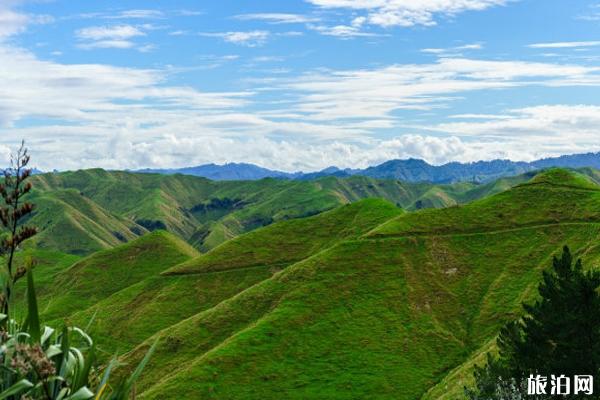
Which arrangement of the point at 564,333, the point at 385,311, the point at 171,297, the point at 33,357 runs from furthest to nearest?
the point at 171,297, the point at 385,311, the point at 564,333, the point at 33,357

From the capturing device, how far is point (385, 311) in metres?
131

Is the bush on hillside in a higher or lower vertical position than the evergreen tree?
higher

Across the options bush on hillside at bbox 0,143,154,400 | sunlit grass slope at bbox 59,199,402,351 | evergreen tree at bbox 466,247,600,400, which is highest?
bush on hillside at bbox 0,143,154,400

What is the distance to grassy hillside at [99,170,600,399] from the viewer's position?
4252 inches

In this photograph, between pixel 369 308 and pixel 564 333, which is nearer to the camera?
pixel 564 333

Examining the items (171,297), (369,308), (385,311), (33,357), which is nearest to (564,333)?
(33,357)

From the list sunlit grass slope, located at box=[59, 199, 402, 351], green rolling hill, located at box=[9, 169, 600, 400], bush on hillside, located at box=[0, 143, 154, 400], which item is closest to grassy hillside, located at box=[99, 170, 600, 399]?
green rolling hill, located at box=[9, 169, 600, 400]

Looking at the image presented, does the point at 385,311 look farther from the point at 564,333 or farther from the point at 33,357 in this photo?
the point at 33,357

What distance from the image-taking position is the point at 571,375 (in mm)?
48125

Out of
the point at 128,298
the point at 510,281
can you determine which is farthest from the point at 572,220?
the point at 128,298

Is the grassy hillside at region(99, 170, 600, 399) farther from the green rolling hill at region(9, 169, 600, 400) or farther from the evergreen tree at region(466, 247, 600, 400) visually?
the evergreen tree at region(466, 247, 600, 400)

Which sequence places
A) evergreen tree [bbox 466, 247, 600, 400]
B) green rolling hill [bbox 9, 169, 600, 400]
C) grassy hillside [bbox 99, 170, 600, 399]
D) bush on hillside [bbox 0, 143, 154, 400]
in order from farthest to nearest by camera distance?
green rolling hill [bbox 9, 169, 600, 400]
grassy hillside [bbox 99, 170, 600, 399]
evergreen tree [bbox 466, 247, 600, 400]
bush on hillside [bbox 0, 143, 154, 400]


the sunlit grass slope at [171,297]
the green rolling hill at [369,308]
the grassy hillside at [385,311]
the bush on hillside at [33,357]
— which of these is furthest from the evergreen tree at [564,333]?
the sunlit grass slope at [171,297]

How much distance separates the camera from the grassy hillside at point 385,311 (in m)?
108
